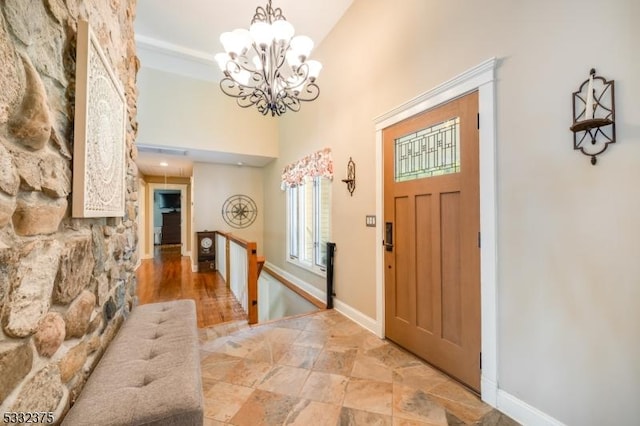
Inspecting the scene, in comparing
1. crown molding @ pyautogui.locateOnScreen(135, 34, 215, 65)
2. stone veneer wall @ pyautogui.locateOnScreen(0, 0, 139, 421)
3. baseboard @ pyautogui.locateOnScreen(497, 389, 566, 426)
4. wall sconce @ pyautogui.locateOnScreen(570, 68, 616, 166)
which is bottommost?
baseboard @ pyautogui.locateOnScreen(497, 389, 566, 426)

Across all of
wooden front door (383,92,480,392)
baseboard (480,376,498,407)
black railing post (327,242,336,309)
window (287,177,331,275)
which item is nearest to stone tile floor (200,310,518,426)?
baseboard (480,376,498,407)

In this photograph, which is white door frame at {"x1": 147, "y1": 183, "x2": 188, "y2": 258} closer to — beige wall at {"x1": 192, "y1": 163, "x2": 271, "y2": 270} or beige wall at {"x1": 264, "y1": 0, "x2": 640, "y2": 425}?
beige wall at {"x1": 192, "y1": 163, "x2": 271, "y2": 270}

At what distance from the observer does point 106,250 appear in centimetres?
139

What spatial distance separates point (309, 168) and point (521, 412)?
11.0 ft

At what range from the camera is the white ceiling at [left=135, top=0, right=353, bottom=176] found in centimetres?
312

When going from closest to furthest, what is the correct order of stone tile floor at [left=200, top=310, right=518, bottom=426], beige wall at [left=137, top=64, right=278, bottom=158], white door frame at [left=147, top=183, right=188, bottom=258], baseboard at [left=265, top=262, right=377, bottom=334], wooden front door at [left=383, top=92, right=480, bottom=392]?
stone tile floor at [left=200, top=310, right=518, bottom=426] → wooden front door at [left=383, top=92, right=480, bottom=392] → baseboard at [left=265, top=262, right=377, bottom=334] → beige wall at [left=137, top=64, right=278, bottom=158] → white door frame at [left=147, top=183, right=188, bottom=258]

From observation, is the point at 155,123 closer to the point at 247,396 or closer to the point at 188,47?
the point at 188,47

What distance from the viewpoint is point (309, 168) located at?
13.1 ft

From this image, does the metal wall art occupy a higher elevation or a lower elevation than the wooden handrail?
higher

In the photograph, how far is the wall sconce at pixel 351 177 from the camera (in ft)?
10.1

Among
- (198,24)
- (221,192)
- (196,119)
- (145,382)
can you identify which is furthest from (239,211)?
(145,382)

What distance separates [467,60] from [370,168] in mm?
1232

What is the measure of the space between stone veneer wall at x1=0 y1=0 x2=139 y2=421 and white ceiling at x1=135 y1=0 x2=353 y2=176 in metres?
2.44

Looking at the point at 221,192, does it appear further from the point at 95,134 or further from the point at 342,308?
the point at 95,134
